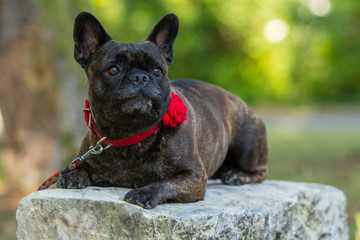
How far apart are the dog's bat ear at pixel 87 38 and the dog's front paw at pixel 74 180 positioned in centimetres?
84

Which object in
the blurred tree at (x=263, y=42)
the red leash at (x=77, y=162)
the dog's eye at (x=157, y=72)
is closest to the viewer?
the dog's eye at (x=157, y=72)

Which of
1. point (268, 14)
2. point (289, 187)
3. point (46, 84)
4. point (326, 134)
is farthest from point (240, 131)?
point (268, 14)

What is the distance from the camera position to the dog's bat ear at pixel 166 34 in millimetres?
3994

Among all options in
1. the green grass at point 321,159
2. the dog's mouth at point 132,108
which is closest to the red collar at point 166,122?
the dog's mouth at point 132,108

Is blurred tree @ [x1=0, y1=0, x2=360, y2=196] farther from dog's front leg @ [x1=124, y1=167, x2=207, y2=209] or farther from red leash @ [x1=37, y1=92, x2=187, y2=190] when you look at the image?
dog's front leg @ [x1=124, y1=167, x2=207, y2=209]

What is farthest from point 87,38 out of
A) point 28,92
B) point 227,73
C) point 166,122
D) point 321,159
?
point 227,73

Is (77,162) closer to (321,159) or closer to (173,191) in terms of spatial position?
(173,191)

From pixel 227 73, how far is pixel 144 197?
19508 millimetres

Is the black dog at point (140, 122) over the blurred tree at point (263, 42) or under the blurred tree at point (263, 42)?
under

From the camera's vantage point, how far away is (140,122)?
3650 mm

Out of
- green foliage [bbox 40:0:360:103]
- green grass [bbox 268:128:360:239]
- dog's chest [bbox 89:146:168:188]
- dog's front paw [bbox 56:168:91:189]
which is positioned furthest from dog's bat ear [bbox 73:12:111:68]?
green foliage [bbox 40:0:360:103]

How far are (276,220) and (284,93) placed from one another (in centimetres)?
1881

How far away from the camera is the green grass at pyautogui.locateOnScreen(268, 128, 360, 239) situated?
8867 mm

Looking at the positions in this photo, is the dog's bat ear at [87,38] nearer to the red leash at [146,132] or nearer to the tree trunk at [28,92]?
the red leash at [146,132]
